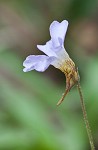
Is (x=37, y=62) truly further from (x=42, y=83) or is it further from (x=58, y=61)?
(x=42, y=83)

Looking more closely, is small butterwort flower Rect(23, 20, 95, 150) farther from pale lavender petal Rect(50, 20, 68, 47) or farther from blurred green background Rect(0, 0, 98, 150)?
blurred green background Rect(0, 0, 98, 150)

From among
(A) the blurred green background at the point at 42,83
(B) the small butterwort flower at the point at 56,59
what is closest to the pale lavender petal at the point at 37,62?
(B) the small butterwort flower at the point at 56,59

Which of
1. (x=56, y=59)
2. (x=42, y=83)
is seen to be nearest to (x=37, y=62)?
(x=56, y=59)

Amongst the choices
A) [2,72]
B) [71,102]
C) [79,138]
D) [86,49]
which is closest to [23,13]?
[86,49]

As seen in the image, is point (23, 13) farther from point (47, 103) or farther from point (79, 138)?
A: point (79, 138)

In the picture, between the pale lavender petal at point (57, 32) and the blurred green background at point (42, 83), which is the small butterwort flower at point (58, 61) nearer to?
the pale lavender petal at point (57, 32)

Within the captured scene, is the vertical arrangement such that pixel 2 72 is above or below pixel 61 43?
above
